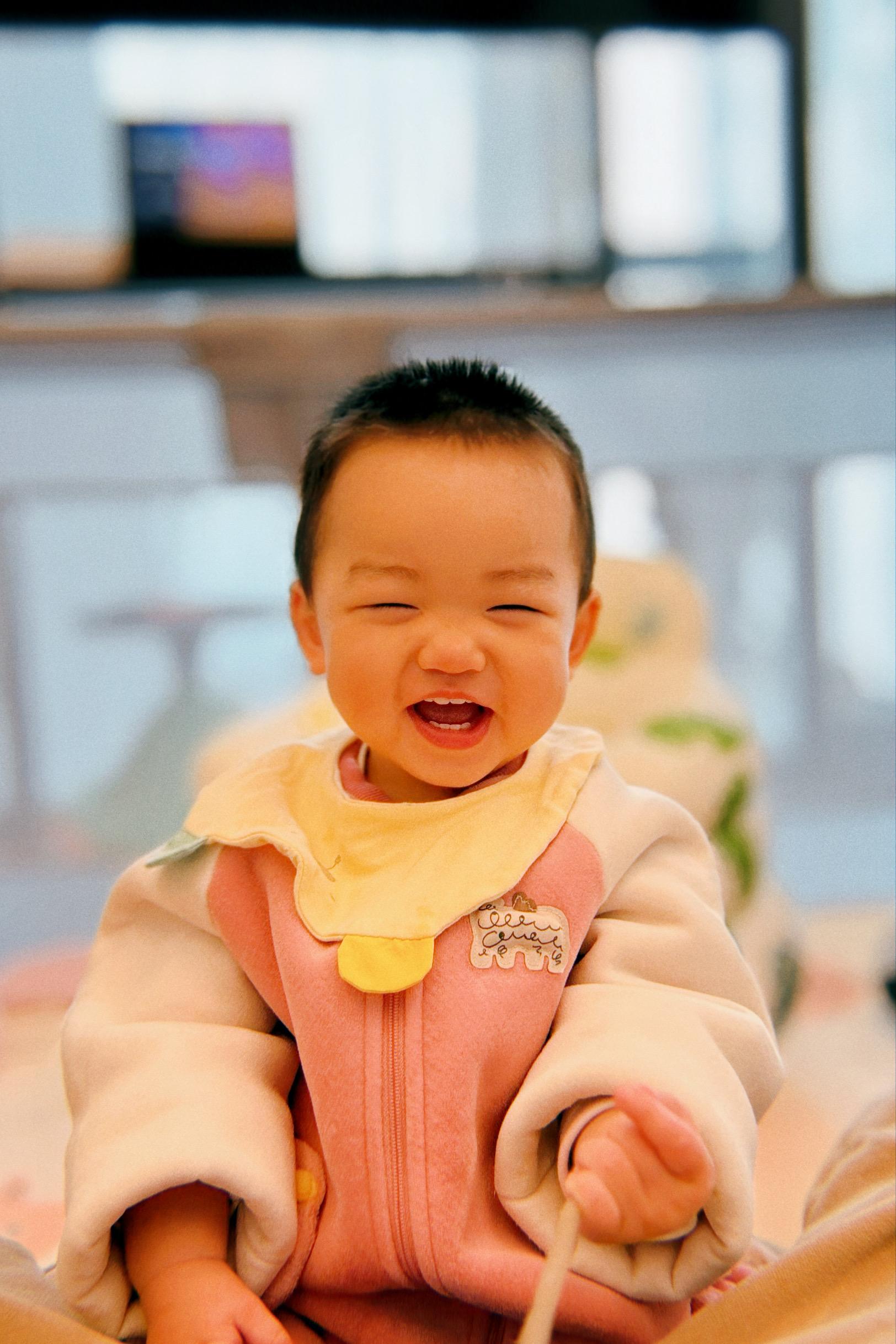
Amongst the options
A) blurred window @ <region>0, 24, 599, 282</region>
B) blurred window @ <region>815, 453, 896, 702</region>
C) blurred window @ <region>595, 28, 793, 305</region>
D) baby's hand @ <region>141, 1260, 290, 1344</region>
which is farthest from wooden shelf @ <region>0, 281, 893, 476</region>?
baby's hand @ <region>141, 1260, 290, 1344</region>

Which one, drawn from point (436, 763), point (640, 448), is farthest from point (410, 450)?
point (640, 448)

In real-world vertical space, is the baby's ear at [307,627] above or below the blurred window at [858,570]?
above

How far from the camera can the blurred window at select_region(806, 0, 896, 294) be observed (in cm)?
271

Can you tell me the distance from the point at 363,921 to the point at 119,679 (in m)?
1.80

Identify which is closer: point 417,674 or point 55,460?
point 417,674

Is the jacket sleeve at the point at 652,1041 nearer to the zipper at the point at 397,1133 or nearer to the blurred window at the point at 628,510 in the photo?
the zipper at the point at 397,1133

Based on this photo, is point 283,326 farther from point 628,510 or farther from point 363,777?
point 363,777

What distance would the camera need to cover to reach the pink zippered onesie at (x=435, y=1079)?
611 millimetres

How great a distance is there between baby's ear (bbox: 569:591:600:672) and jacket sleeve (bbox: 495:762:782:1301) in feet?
0.23

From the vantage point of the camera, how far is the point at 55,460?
2418 mm

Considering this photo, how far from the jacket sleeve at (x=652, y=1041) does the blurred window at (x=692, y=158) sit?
2.08 metres

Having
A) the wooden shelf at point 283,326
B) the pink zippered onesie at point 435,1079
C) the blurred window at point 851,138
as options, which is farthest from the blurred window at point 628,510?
the pink zippered onesie at point 435,1079

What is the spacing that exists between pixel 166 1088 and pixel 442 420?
0.35 m

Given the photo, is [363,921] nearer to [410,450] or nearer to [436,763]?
[436,763]
